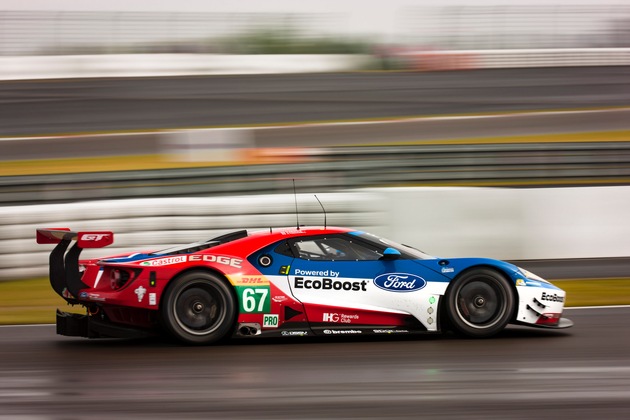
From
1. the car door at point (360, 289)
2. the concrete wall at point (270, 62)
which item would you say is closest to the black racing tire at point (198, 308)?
the car door at point (360, 289)

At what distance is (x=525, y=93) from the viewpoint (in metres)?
25.9

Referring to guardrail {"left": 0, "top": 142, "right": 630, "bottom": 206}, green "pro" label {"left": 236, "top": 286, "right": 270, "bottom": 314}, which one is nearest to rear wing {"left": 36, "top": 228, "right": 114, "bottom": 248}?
green "pro" label {"left": 236, "top": 286, "right": 270, "bottom": 314}

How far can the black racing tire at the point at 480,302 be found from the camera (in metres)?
7.51

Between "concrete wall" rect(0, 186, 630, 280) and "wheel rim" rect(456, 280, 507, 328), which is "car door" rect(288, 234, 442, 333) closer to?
"wheel rim" rect(456, 280, 507, 328)

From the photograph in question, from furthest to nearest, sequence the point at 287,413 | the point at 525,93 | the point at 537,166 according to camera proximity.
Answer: the point at 525,93 → the point at 537,166 → the point at 287,413

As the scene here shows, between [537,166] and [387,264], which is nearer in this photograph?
[387,264]

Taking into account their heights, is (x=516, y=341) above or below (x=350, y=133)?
below

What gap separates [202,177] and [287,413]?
28.7ft

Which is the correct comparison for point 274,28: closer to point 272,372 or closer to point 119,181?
point 119,181

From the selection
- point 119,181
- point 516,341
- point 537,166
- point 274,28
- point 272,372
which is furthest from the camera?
point 274,28

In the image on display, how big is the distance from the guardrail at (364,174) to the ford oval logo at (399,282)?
579 cm

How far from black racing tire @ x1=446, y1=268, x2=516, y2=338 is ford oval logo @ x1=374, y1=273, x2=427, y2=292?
0.27m

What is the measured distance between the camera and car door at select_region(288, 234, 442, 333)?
7.43 m

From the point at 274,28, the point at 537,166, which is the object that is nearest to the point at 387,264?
the point at 537,166
